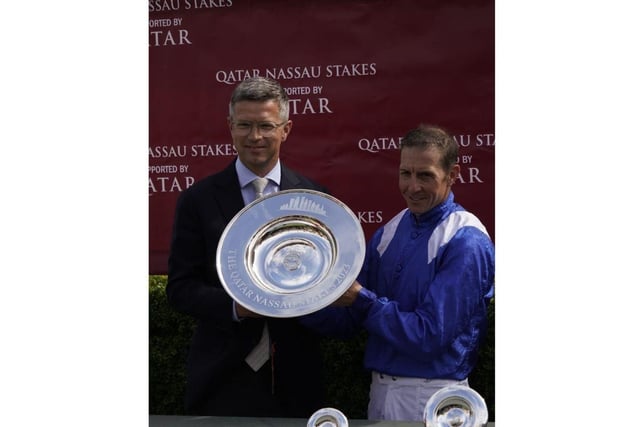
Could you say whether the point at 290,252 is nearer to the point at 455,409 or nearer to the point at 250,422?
the point at 250,422

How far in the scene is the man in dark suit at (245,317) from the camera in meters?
3.21

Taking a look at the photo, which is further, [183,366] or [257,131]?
[183,366]

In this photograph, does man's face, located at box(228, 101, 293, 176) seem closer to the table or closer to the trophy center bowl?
the trophy center bowl

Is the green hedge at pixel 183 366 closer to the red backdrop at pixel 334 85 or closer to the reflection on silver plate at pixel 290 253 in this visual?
the red backdrop at pixel 334 85

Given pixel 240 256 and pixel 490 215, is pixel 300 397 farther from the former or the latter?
pixel 490 215

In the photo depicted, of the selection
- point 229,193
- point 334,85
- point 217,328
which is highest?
point 334,85

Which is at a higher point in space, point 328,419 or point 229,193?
point 229,193

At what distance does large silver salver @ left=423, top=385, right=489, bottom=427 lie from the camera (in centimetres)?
287

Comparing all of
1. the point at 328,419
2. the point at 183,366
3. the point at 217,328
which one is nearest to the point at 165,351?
the point at 183,366

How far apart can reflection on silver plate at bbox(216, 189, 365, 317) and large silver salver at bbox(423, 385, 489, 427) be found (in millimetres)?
523

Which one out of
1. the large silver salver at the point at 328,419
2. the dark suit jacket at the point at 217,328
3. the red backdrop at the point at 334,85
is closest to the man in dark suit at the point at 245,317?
the dark suit jacket at the point at 217,328

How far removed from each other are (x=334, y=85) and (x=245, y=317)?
48.8 inches

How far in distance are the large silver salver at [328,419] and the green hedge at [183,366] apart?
1.01 meters

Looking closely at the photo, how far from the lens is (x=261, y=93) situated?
3209 millimetres
